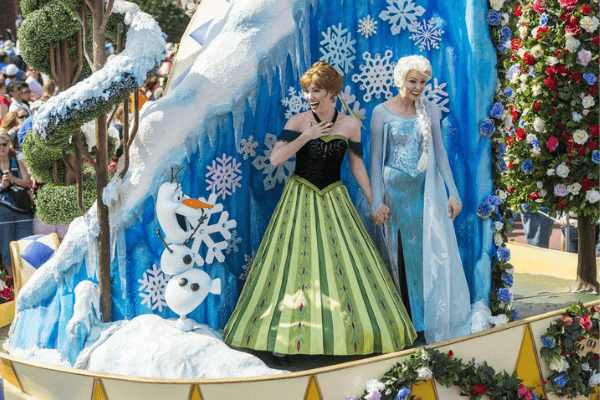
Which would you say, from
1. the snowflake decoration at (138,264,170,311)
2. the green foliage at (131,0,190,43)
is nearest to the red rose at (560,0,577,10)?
the snowflake decoration at (138,264,170,311)

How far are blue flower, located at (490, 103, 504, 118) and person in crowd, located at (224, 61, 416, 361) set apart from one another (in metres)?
0.83

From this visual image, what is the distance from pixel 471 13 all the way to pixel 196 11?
71.8 inches

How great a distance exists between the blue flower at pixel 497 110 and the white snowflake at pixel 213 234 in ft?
5.50

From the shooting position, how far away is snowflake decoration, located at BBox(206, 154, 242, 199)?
4789 millimetres

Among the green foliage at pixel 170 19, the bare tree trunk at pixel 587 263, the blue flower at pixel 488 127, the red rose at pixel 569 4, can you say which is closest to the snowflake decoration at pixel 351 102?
the blue flower at pixel 488 127

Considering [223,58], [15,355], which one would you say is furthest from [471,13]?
[15,355]

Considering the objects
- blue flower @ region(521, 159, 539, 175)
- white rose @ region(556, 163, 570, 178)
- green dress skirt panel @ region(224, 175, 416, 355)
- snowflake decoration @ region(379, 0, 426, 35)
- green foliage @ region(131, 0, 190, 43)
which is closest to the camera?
green dress skirt panel @ region(224, 175, 416, 355)

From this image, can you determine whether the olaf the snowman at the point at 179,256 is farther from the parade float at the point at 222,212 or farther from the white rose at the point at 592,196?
the white rose at the point at 592,196

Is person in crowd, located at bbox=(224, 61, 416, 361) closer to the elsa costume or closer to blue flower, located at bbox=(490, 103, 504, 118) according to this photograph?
the elsa costume

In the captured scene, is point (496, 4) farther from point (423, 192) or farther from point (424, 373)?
point (424, 373)

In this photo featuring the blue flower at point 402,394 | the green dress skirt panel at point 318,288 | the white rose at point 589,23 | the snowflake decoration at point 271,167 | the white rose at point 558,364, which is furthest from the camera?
the white rose at point 589,23

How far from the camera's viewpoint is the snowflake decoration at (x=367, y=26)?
5145 millimetres

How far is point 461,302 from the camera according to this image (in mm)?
4996

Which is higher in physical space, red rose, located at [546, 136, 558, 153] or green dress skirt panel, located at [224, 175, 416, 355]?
red rose, located at [546, 136, 558, 153]
